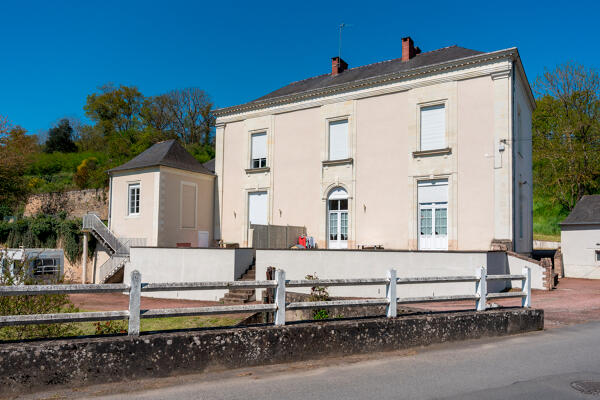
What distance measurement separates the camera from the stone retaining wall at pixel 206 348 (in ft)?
14.2

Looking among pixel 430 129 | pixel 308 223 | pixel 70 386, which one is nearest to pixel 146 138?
pixel 308 223

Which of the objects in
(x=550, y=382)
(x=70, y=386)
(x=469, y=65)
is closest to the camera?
(x=70, y=386)

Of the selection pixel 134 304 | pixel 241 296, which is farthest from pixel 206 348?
pixel 241 296

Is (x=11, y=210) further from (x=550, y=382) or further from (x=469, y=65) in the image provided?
(x=550, y=382)

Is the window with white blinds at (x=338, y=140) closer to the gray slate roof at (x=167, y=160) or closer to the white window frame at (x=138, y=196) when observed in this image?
the gray slate roof at (x=167, y=160)

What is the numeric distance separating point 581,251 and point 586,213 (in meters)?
1.72

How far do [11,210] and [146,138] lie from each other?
12.6 metres

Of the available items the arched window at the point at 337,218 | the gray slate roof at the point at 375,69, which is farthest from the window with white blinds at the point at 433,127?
the arched window at the point at 337,218

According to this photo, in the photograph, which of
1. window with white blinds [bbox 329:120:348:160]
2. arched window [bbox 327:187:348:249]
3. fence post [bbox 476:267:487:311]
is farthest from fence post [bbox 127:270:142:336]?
window with white blinds [bbox 329:120:348:160]

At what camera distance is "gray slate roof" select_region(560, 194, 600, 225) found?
20.2 meters

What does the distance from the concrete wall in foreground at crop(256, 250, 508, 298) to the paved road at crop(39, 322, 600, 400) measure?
21.6 ft

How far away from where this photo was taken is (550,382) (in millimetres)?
4832

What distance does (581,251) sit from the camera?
20234mm

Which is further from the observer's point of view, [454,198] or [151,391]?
[454,198]
